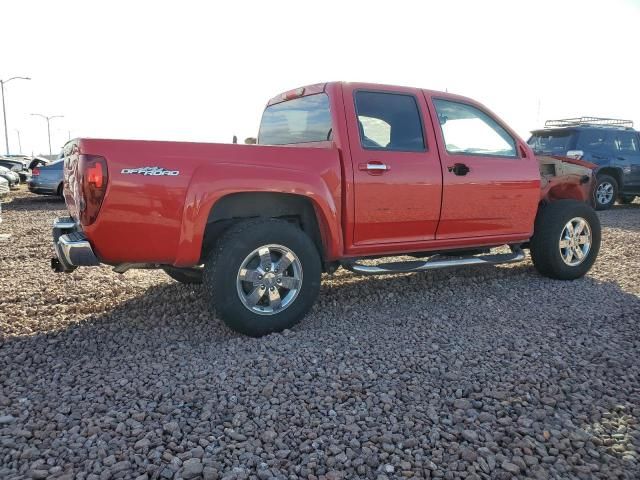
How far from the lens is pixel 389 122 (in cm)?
445

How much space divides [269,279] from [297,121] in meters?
1.65

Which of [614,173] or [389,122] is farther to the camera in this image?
[614,173]

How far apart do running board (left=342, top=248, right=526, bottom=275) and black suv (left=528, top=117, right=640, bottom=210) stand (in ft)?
23.6

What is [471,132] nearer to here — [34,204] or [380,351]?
[380,351]

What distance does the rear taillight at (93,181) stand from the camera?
328 centimetres

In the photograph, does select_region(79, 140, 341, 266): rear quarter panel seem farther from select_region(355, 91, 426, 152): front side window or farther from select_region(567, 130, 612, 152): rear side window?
select_region(567, 130, 612, 152): rear side window

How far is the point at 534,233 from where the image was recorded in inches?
216

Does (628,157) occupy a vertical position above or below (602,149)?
below

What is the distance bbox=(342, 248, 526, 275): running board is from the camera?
14.0 feet

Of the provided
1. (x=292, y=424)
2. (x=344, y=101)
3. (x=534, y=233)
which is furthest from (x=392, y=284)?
(x=292, y=424)

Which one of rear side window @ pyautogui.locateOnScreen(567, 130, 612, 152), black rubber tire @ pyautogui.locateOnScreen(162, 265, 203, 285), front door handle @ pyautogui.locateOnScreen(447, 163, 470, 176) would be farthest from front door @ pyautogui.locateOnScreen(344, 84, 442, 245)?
rear side window @ pyautogui.locateOnScreen(567, 130, 612, 152)

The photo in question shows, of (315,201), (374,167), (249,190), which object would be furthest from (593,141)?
(249,190)

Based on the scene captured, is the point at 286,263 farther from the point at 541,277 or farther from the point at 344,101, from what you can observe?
the point at 541,277

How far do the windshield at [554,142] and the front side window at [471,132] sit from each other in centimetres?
693
